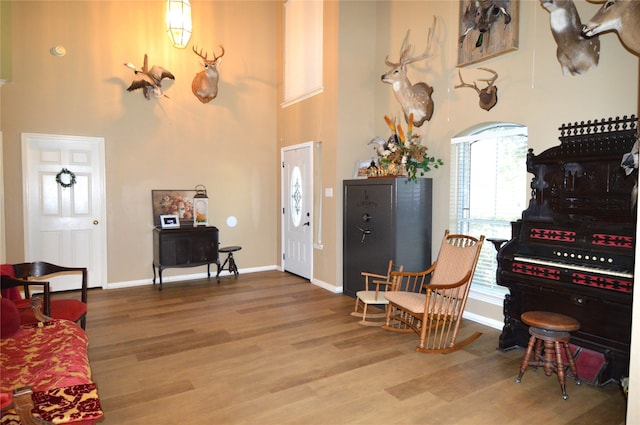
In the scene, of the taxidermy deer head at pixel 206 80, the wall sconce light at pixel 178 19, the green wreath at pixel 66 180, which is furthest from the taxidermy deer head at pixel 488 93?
the green wreath at pixel 66 180

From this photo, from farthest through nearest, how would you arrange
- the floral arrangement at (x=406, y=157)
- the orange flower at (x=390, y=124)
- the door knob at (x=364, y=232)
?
the orange flower at (x=390, y=124) < the door knob at (x=364, y=232) < the floral arrangement at (x=406, y=157)

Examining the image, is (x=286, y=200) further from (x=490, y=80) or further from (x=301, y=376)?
(x=301, y=376)

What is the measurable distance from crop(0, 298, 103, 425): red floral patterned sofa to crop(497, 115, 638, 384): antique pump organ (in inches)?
120

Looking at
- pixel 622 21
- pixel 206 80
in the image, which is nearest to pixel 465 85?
pixel 622 21

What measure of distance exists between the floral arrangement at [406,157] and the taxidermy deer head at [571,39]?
65.5 inches

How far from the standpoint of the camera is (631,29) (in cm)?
293

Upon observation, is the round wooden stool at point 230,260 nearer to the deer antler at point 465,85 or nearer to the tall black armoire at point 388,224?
the tall black armoire at point 388,224

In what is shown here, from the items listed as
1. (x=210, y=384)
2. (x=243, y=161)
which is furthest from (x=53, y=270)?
(x=243, y=161)

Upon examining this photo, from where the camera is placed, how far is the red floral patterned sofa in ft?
5.28

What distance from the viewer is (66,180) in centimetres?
579

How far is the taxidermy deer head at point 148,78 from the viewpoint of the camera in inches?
238

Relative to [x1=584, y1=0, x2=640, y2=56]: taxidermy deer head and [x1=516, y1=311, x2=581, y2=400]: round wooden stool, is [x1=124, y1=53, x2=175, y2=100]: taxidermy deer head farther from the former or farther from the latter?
[x1=516, y1=311, x2=581, y2=400]: round wooden stool

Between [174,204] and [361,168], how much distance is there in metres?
2.95

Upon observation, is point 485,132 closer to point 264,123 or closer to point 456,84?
point 456,84
